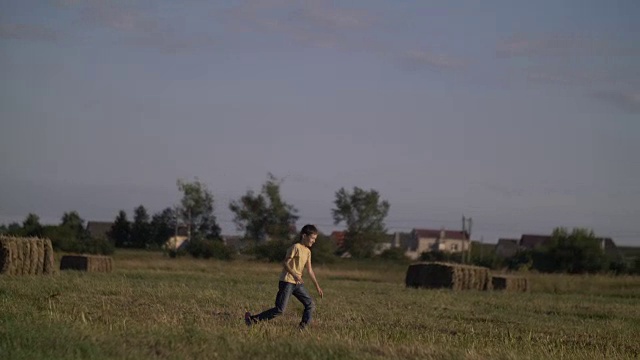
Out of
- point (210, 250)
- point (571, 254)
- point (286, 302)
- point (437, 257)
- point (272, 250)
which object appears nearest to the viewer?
point (286, 302)

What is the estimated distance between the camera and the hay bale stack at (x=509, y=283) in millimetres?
40156

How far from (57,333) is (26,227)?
66428 mm

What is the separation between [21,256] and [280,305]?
717 inches

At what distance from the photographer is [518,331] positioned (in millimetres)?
17750

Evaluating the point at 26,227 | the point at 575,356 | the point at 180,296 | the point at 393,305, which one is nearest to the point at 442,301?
the point at 393,305

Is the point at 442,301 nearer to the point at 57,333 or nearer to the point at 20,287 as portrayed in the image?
the point at 20,287

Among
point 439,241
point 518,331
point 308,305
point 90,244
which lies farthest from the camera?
point 439,241

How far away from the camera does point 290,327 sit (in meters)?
15.1

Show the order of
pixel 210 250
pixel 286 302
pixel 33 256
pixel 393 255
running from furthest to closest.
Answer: pixel 393 255
pixel 210 250
pixel 33 256
pixel 286 302

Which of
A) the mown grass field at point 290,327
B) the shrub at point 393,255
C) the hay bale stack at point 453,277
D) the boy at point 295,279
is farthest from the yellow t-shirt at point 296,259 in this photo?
the shrub at point 393,255

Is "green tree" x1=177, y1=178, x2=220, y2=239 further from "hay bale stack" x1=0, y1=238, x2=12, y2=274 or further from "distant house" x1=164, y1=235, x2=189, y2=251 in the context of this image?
"hay bale stack" x1=0, y1=238, x2=12, y2=274

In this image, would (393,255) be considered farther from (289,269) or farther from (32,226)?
(289,269)

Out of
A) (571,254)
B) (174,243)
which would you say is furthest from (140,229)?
(571,254)

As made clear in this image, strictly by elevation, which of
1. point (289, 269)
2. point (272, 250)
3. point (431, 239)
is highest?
point (431, 239)
